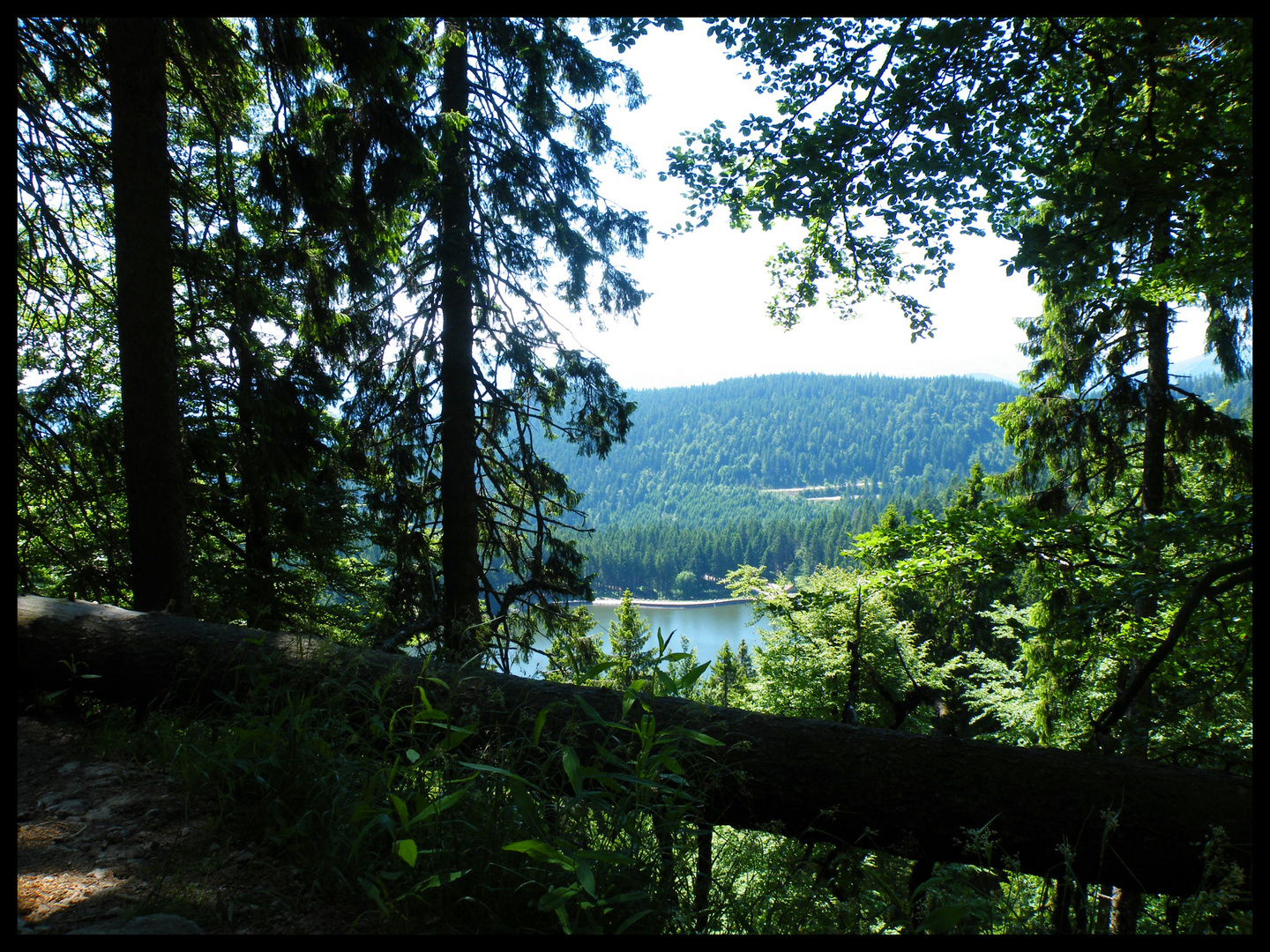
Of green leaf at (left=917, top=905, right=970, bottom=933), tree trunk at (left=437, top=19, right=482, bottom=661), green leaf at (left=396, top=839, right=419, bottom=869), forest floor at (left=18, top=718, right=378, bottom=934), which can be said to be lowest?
forest floor at (left=18, top=718, right=378, bottom=934)

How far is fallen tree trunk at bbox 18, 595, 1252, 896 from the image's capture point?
2375mm

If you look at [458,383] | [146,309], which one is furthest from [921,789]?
[458,383]

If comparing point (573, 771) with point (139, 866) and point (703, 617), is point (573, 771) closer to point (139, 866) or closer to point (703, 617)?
point (139, 866)

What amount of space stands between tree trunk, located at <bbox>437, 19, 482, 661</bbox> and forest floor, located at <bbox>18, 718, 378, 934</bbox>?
4.27m

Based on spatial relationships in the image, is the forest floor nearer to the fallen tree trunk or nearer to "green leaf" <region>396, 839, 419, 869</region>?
"green leaf" <region>396, 839, 419, 869</region>

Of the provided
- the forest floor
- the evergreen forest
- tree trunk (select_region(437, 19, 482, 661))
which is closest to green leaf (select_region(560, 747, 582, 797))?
the evergreen forest

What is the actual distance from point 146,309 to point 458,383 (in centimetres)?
313

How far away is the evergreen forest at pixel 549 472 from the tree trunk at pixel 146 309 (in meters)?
0.02

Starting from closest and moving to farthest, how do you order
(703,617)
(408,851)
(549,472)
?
(408,851)
(549,472)
(703,617)

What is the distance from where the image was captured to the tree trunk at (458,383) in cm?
675

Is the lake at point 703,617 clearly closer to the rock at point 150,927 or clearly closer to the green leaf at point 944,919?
the green leaf at point 944,919

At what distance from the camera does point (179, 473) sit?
436cm

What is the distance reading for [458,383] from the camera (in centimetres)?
706

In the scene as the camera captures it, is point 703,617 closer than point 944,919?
No
